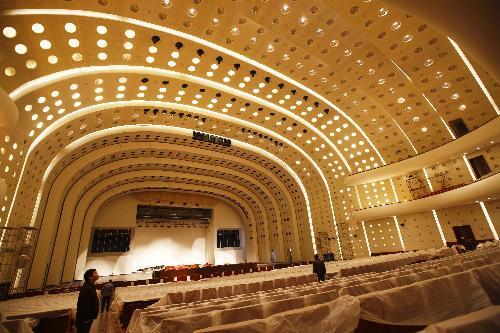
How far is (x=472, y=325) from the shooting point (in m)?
1.53

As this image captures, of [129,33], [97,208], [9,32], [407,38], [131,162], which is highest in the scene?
[407,38]

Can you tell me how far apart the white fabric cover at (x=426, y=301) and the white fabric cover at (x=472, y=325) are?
2.76 feet

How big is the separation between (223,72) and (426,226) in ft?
56.6

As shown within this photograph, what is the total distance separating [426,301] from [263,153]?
18088 millimetres

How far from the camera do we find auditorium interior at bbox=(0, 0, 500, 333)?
2836 mm

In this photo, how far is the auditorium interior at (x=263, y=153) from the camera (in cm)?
284

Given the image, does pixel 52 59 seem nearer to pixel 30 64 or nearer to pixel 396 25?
pixel 30 64

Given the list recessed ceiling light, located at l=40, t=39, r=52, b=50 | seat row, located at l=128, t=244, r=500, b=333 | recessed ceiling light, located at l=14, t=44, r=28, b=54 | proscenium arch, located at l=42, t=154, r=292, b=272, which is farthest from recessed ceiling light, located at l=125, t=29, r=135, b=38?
seat row, located at l=128, t=244, r=500, b=333

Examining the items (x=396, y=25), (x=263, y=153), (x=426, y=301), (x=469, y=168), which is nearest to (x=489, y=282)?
(x=426, y=301)

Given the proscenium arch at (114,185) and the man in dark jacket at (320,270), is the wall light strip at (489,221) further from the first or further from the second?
the proscenium arch at (114,185)

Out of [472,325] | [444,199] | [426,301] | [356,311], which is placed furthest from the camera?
[444,199]

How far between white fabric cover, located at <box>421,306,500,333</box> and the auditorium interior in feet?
0.04

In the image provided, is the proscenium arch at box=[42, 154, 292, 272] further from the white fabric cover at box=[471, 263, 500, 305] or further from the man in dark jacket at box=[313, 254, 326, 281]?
the white fabric cover at box=[471, 263, 500, 305]

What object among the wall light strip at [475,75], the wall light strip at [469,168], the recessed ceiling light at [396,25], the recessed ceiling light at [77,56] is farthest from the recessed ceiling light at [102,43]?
the wall light strip at [469,168]
